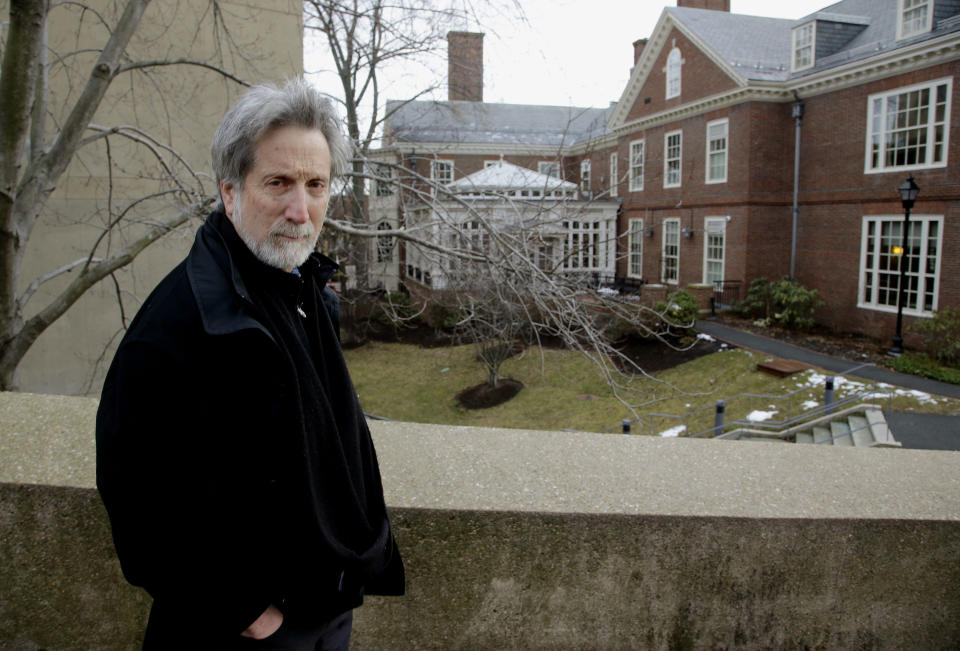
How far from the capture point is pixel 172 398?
118cm

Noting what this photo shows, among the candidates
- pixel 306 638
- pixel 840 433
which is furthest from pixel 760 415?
pixel 306 638

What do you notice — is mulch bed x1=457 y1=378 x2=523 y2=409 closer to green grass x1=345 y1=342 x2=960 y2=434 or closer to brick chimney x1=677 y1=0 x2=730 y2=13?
green grass x1=345 y1=342 x2=960 y2=434

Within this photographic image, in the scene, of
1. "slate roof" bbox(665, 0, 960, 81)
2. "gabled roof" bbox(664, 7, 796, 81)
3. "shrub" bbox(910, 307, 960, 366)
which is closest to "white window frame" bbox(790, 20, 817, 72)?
"slate roof" bbox(665, 0, 960, 81)

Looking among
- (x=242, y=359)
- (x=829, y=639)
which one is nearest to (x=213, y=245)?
(x=242, y=359)

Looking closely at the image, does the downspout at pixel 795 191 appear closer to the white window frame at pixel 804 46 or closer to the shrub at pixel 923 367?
the white window frame at pixel 804 46

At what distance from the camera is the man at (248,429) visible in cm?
117

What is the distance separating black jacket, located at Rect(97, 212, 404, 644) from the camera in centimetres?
117

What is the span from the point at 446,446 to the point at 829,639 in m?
1.30

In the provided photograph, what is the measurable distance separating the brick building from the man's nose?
11862mm

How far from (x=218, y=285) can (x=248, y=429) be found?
0.28 m

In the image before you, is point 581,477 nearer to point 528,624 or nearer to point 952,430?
point 528,624

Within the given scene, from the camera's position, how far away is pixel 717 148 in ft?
75.7

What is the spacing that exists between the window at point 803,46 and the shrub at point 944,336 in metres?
9.54

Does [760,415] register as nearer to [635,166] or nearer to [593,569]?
[635,166]
